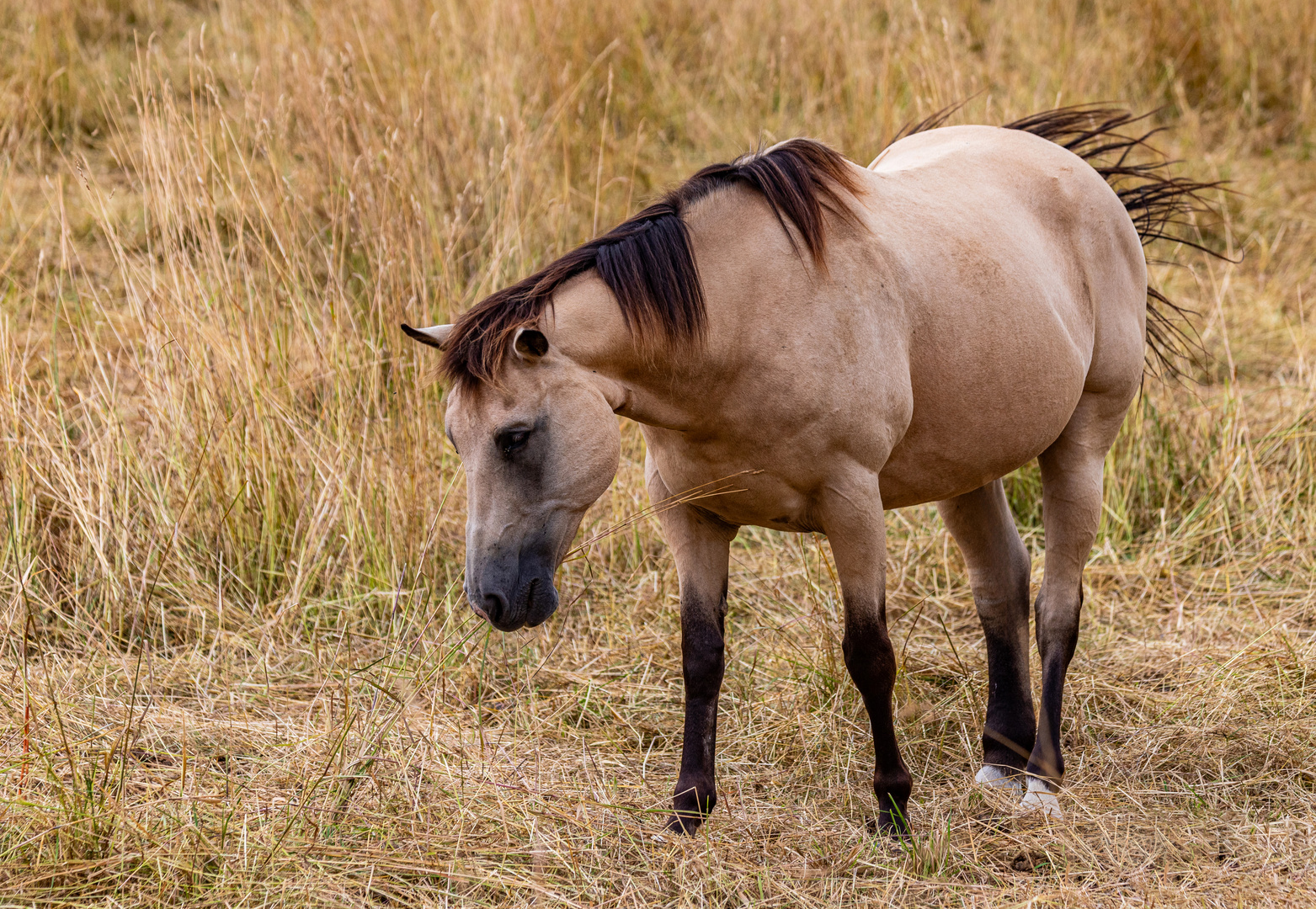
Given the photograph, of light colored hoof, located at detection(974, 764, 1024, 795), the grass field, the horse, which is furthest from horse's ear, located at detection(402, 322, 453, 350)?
light colored hoof, located at detection(974, 764, 1024, 795)

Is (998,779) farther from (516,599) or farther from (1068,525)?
(516,599)

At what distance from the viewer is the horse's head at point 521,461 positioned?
7.24 ft

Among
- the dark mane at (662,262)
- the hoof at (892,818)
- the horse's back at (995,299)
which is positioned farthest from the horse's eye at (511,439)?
the hoof at (892,818)

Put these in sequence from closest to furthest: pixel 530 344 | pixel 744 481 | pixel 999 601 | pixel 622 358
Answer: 1. pixel 530 344
2. pixel 622 358
3. pixel 744 481
4. pixel 999 601

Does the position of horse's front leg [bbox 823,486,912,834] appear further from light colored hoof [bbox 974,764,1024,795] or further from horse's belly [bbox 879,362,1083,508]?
light colored hoof [bbox 974,764,1024,795]

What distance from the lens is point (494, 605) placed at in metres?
2.23

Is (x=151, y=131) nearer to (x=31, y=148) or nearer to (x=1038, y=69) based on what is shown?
(x=31, y=148)

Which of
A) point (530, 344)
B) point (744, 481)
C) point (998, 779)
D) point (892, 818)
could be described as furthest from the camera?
point (998, 779)

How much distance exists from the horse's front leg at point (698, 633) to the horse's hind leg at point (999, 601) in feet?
2.96

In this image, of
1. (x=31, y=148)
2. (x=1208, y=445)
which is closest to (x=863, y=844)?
(x=1208, y=445)

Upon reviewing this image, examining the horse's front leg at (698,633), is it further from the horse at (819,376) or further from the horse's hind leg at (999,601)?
the horse's hind leg at (999,601)

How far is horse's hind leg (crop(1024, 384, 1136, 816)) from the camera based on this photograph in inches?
122

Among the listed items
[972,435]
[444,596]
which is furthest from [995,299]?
[444,596]

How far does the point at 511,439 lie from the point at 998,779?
5.69 ft
